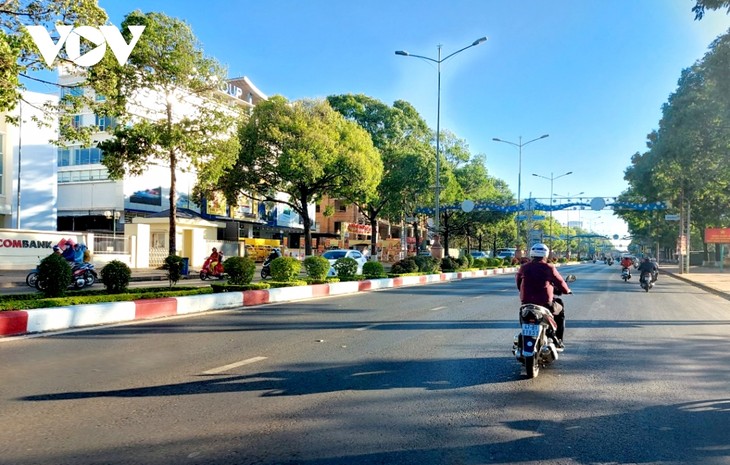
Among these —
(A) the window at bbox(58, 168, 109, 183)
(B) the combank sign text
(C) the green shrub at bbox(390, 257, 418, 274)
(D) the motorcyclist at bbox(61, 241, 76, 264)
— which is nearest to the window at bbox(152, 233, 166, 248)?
(A) the window at bbox(58, 168, 109, 183)

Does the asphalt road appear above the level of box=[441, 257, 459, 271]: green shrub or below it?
below

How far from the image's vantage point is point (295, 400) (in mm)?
5402

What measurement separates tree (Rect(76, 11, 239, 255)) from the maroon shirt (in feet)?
51.7

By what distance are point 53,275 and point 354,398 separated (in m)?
9.39

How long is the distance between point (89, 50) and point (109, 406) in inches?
362

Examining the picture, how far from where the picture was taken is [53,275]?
12195 millimetres

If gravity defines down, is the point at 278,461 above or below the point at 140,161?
below

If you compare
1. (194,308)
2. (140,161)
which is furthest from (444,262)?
(194,308)

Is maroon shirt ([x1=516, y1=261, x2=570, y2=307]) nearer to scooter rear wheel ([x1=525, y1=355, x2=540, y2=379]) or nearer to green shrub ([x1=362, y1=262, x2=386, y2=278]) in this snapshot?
scooter rear wheel ([x1=525, y1=355, x2=540, y2=379])

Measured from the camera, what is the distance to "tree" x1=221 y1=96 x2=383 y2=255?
32.2m

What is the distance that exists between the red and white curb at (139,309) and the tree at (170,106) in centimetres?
712

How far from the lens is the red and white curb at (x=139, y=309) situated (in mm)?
9461

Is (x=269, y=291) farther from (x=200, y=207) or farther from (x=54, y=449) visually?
(x=200, y=207)

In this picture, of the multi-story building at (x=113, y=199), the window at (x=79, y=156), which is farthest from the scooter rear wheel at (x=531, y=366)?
the window at (x=79, y=156)
